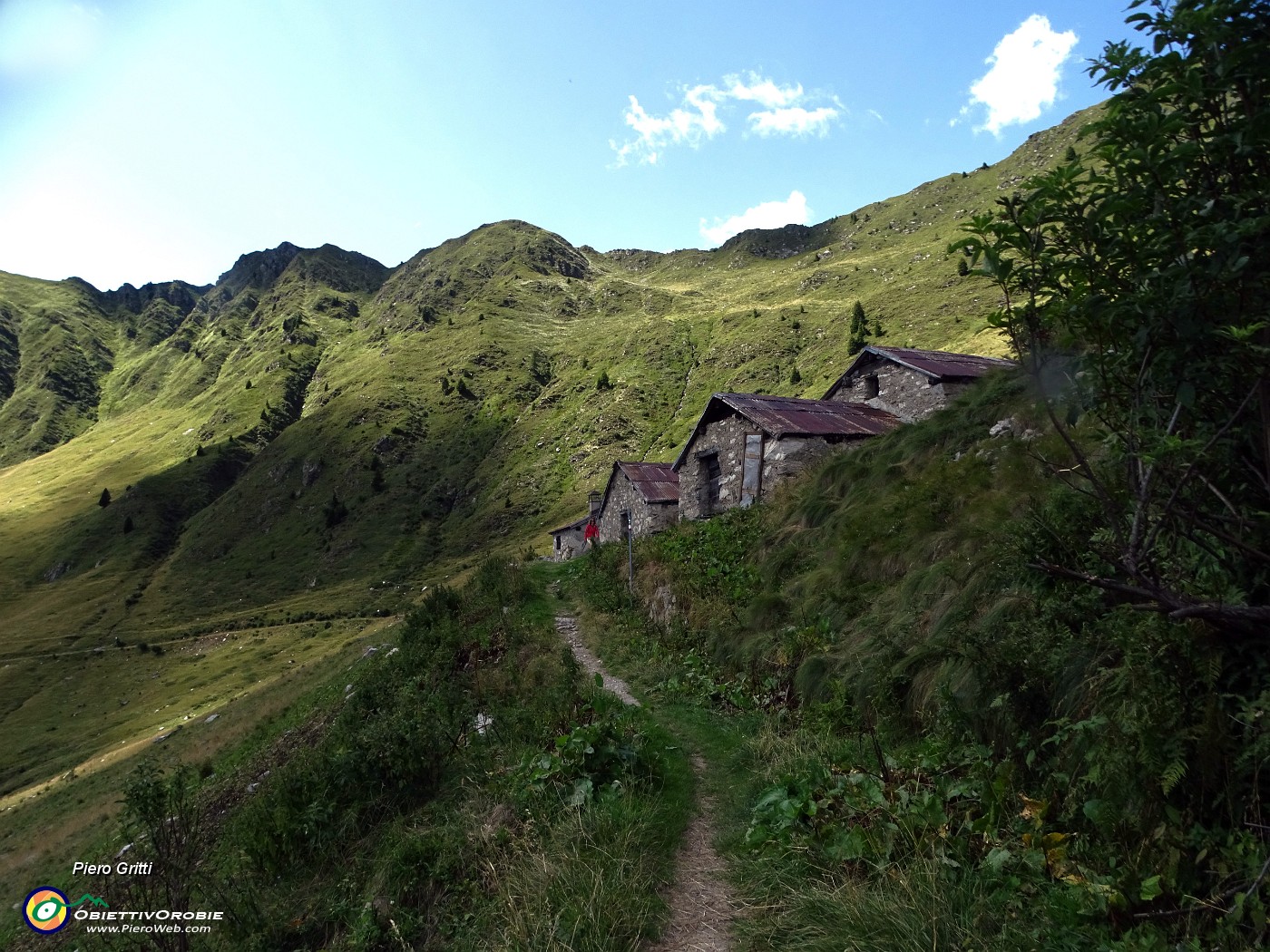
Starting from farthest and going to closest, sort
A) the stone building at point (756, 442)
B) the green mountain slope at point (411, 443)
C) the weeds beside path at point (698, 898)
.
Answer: the green mountain slope at point (411, 443) < the stone building at point (756, 442) < the weeds beside path at point (698, 898)

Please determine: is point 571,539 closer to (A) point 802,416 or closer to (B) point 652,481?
(B) point 652,481

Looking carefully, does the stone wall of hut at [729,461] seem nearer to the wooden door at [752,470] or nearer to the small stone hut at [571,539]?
the wooden door at [752,470]

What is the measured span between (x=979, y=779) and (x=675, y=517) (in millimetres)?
26955

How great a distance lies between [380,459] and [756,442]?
10809 centimetres

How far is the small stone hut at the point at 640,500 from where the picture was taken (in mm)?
32188

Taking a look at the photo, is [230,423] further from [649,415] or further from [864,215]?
[864,215]

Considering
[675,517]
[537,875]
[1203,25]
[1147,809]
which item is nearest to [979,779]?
[1147,809]

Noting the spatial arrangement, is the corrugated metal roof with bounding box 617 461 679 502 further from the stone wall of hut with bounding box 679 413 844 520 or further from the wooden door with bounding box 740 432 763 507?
the wooden door with bounding box 740 432 763 507

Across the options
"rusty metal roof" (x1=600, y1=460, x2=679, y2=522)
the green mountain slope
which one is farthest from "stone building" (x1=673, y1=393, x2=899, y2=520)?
the green mountain slope

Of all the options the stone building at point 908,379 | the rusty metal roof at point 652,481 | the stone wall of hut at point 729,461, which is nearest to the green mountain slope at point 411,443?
the stone building at point 908,379

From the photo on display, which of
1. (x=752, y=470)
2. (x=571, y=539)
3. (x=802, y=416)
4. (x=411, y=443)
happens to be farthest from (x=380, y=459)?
(x=802, y=416)

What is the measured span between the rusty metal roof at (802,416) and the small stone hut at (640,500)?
696 cm

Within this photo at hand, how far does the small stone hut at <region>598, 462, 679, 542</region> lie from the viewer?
32188 mm

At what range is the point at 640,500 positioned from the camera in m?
33.1
